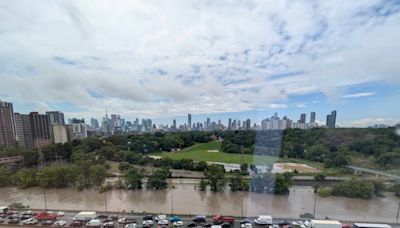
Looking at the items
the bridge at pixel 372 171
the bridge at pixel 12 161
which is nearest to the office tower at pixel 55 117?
the bridge at pixel 12 161

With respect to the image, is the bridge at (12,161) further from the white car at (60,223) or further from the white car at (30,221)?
the white car at (60,223)

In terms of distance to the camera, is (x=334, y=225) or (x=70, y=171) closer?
(x=334, y=225)

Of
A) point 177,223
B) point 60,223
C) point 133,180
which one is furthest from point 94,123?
point 177,223

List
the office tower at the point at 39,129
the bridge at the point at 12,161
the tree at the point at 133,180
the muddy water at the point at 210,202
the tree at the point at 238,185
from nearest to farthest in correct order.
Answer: the muddy water at the point at 210,202, the tree at the point at 238,185, the tree at the point at 133,180, the bridge at the point at 12,161, the office tower at the point at 39,129

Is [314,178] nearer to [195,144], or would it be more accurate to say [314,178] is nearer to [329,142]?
[329,142]

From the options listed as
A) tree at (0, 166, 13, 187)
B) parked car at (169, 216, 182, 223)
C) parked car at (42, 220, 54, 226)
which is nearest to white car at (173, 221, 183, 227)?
parked car at (169, 216, 182, 223)

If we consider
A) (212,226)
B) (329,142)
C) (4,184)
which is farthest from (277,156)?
(4,184)

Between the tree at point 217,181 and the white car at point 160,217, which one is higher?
the white car at point 160,217
